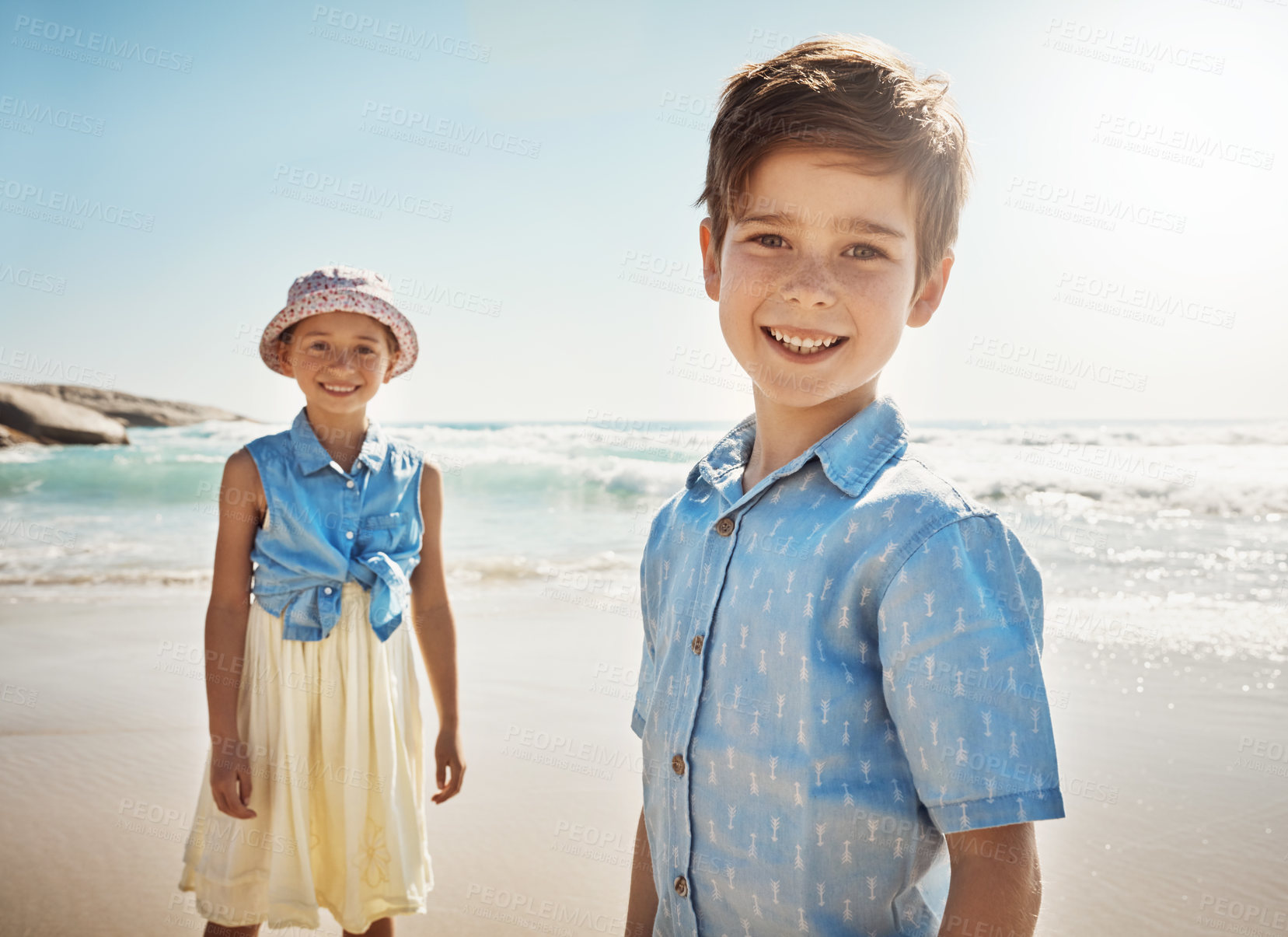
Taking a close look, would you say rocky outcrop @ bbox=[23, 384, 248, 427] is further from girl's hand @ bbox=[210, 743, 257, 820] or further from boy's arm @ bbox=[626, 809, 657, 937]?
boy's arm @ bbox=[626, 809, 657, 937]

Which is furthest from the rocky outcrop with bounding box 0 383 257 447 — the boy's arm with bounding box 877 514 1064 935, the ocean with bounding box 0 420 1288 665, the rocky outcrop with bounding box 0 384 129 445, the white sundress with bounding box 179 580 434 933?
the boy's arm with bounding box 877 514 1064 935

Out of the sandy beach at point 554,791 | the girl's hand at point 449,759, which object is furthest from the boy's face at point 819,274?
the sandy beach at point 554,791

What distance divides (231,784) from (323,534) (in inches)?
26.4

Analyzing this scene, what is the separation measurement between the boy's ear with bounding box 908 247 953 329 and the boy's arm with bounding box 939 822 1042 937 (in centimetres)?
72

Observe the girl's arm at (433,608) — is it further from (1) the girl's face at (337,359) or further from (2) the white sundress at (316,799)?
(1) the girl's face at (337,359)

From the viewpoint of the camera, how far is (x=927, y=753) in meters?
0.98

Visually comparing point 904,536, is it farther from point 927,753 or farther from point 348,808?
point 348,808

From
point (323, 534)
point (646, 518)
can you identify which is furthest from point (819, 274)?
point (646, 518)

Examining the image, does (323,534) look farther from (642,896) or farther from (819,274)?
(819,274)

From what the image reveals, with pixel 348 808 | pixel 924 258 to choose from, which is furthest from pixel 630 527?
pixel 924 258

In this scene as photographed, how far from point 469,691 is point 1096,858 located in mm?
3218

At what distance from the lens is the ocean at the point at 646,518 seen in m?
6.73

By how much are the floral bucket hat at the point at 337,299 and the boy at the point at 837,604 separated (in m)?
1.41

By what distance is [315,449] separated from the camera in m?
2.47
